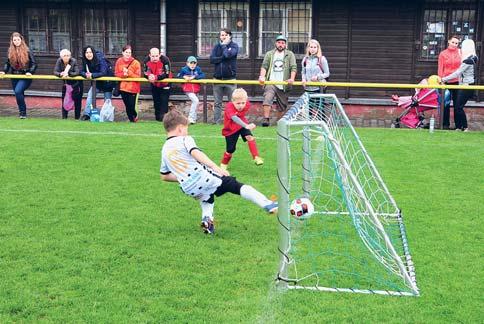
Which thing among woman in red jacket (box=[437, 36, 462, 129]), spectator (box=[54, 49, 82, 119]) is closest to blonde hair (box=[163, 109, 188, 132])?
woman in red jacket (box=[437, 36, 462, 129])

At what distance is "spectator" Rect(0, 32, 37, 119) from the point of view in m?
17.4

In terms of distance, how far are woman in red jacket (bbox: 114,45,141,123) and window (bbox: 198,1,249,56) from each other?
379 cm

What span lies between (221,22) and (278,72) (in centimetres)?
447

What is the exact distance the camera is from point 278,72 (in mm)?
16609

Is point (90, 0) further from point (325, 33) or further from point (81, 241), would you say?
point (81, 241)

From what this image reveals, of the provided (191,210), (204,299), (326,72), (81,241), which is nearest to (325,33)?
(326,72)

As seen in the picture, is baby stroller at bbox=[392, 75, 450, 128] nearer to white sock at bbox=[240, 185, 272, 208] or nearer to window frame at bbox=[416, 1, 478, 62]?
window frame at bbox=[416, 1, 478, 62]

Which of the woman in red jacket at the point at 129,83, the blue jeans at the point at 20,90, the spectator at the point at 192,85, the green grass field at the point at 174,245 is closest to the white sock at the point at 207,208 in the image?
the green grass field at the point at 174,245

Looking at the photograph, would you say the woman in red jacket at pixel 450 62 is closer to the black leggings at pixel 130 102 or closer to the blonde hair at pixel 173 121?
the black leggings at pixel 130 102

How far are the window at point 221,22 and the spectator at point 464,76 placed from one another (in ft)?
20.7

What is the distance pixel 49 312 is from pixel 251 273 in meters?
1.75

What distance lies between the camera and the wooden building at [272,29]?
19406 mm

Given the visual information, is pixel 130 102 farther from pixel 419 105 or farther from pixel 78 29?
pixel 419 105

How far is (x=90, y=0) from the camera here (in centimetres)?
2117
